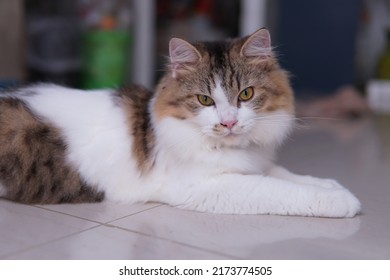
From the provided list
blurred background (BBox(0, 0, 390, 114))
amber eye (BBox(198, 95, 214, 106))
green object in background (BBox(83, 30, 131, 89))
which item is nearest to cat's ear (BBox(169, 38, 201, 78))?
amber eye (BBox(198, 95, 214, 106))

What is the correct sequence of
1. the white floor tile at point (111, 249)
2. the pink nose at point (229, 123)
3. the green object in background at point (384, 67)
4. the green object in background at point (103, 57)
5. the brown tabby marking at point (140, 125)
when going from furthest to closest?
the green object in background at point (384, 67)
the green object in background at point (103, 57)
the brown tabby marking at point (140, 125)
the pink nose at point (229, 123)
the white floor tile at point (111, 249)

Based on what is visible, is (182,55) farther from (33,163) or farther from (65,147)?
(33,163)

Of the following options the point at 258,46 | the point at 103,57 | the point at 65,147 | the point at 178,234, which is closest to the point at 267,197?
the point at 178,234

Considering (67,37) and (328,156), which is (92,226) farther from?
(67,37)

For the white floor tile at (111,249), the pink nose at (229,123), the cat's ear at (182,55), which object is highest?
the cat's ear at (182,55)

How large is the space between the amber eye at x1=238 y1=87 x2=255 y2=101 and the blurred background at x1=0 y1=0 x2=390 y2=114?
3.82ft

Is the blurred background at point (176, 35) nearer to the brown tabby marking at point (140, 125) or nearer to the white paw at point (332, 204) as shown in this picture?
the brown tabby marking at point (140, 125)

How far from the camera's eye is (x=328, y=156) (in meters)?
2.58

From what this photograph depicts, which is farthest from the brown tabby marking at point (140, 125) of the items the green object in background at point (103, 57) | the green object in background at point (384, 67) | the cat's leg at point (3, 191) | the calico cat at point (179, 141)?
the green object in background at point (384, 67)

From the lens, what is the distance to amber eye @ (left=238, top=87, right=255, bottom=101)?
1.58 m

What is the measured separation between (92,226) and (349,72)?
12.2 ft

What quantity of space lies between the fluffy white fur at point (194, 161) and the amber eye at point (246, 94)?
0.12 feet

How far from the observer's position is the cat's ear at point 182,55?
1.61 metres
